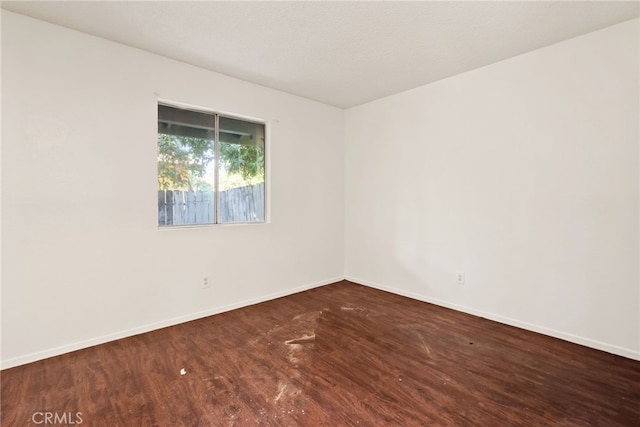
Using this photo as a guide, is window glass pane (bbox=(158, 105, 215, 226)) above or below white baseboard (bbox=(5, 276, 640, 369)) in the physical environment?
above

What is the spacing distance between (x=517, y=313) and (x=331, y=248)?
2.47 metres

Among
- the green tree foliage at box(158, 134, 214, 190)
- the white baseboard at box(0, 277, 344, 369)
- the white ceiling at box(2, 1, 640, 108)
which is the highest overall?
the white ceiling at box(2, 1, 640, 108)

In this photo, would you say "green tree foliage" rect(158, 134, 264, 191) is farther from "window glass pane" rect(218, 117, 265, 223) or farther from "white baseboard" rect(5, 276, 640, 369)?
"white baseboard" rect(5, 276, 640, 369)

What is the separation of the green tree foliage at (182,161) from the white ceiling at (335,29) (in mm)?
814

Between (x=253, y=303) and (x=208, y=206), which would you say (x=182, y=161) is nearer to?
(x=208, y=206)

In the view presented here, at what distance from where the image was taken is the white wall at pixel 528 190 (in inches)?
97.1

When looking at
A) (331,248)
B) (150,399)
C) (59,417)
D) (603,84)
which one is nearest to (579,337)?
(603,84)

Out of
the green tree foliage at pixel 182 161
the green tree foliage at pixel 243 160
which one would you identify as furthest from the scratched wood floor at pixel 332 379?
the green tree foliage at pixel 243 160

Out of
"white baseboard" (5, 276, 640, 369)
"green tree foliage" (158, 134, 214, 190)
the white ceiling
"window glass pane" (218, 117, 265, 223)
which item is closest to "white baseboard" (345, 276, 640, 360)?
"white baseboard" (5, 276, 640, 369)

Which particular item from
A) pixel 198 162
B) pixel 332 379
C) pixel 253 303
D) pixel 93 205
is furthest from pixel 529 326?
pixel 93 205

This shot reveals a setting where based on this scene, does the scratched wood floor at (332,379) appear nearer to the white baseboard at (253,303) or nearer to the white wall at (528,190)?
the white baseboard at (253,303)

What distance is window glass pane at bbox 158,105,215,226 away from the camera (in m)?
3.11

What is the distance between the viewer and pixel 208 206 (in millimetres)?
3424

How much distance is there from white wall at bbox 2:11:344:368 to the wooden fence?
5.6 inches
